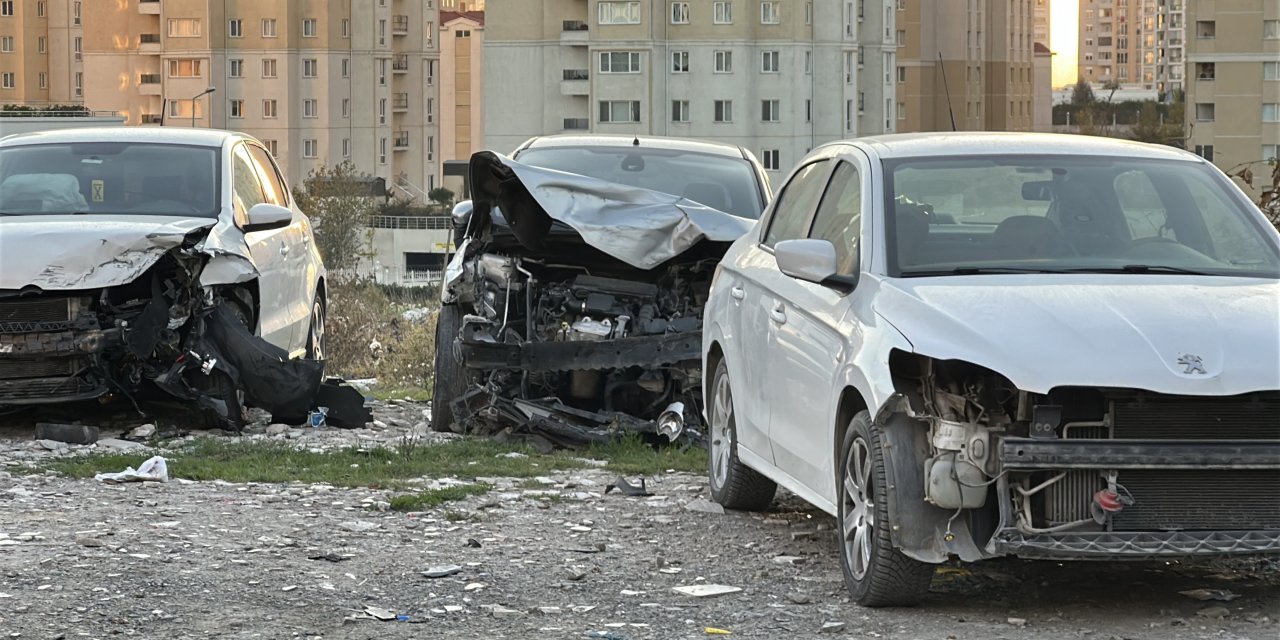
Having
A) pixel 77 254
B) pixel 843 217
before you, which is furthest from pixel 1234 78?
pixel 843 217

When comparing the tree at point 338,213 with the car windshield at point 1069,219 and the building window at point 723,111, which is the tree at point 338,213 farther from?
the car windshield at point 1069,219

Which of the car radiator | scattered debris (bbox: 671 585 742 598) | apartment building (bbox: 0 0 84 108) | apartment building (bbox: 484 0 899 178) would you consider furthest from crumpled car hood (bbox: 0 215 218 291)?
apartment building (bbox: 0 0 84 108)

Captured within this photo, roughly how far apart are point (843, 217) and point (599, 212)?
350 centimetres

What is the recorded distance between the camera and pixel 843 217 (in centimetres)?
785

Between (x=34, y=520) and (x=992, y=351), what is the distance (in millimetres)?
4400

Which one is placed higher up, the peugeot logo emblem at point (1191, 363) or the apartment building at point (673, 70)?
the apartment building at point (673, 70)

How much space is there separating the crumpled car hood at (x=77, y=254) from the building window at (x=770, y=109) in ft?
298

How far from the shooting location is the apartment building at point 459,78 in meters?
163

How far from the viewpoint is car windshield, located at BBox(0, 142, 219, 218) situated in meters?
12.4

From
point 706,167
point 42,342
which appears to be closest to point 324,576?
point 42,342

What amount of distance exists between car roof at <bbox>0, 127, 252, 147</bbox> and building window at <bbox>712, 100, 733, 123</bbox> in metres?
87.5

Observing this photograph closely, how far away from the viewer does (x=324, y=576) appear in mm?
7398

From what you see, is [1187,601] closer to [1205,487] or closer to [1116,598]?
[1116,598]

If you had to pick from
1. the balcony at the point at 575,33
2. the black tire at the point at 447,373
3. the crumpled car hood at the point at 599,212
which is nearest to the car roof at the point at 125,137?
the black tire at the point at 447,373
